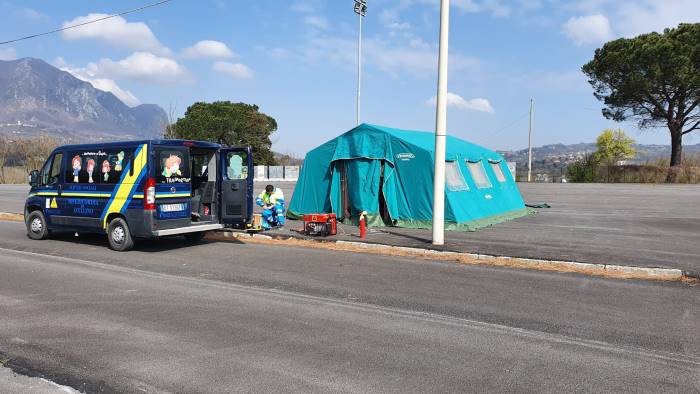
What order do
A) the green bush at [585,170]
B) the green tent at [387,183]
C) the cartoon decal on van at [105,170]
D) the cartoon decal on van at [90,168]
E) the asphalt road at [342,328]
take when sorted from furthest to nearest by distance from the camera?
the green bush at [585,170] → the green tent at [387,183] → the cartoon decal on van at [90,168] → the cartoon decal on van at [105,170] → the asphalt road at [342,328]

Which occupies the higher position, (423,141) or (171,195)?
(423,141)

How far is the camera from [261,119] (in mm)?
57875

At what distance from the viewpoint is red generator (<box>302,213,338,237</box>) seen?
1173cm

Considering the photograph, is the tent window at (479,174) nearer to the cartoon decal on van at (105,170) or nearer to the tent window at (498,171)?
the tent window at (498,171)

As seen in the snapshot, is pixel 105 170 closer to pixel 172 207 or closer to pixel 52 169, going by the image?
pixel 172 207

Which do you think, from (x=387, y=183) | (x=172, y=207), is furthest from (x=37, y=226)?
(x=387, y=183)

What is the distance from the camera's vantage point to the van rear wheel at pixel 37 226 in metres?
11.2

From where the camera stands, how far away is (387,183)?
13758 millimetres

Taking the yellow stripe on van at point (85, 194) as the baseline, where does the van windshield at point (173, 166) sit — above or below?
above

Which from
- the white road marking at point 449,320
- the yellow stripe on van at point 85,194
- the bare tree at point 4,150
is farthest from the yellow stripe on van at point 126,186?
the bare tree at point 4,150

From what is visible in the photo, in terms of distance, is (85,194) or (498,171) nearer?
(85,194)

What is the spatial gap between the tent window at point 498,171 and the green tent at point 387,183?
2125 millimetres

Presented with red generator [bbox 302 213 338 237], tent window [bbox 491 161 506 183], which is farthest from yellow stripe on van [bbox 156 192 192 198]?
tent window [bbox 491 161 506 183]

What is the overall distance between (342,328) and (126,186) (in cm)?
629
